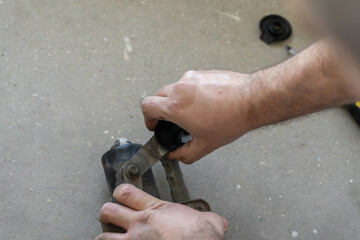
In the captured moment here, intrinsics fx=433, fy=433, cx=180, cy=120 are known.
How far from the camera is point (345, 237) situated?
110 centimetres

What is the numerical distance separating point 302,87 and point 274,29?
0.63 meters

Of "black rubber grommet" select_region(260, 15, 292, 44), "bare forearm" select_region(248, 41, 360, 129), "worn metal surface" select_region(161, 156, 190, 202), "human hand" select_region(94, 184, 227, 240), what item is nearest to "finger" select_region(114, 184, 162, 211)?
"human hand" select_region(94, 184, 227, 240)

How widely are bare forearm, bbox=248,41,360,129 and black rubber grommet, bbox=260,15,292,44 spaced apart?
51 centimetres

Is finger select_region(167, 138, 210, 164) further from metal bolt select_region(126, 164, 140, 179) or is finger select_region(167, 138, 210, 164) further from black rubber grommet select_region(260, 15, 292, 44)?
black rubber grommet select_region(260, 15, 292, 44)

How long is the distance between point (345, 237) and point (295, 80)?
54 centimetres

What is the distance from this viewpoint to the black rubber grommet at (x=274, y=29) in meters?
1.34

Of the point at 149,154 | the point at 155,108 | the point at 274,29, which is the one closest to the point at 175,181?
the point at 149,154

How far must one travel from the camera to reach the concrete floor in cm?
103

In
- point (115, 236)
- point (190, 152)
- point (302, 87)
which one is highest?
point (302, 87)

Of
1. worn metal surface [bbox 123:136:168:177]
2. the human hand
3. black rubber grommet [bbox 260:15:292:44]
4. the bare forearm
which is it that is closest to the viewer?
the bare forearm

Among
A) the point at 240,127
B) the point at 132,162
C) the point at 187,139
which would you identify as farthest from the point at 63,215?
the point at 240,127

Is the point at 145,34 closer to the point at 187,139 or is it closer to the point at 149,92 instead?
the point at 149,92

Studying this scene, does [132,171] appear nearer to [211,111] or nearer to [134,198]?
[134,198]

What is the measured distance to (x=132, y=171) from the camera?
0.92 m
